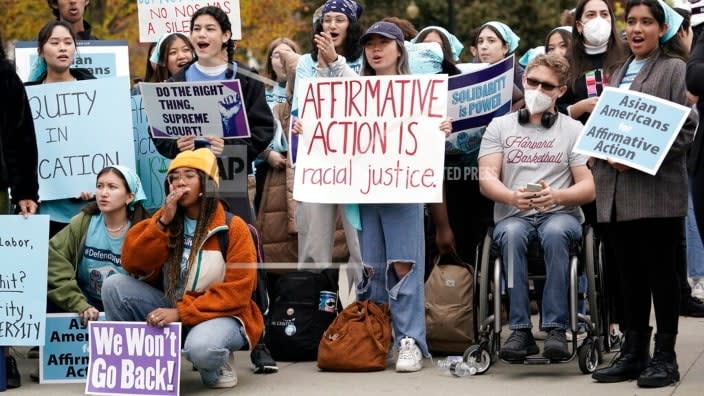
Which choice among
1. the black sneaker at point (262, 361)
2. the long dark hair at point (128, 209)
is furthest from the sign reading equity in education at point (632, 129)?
the long dark hair at point (128, 209)

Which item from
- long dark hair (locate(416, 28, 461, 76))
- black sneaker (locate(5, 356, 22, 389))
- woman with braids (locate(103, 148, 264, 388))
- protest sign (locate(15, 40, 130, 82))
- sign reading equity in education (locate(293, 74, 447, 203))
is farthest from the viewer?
protest sign (locate(15, 40, 130, 82))

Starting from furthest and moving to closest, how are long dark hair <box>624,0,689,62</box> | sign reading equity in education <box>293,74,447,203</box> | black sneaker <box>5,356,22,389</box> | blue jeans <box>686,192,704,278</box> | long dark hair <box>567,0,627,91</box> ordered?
1. blue jeans <box>686,192,704,278</box>
2. long dark hair <box>567,0,627,91</box>
3. sign reading equity in education <box>293,74,447,203</box>
4. black sneaker <box>5,356,22,389</box>
5. long dark hair <box>624,0,689,62</box>

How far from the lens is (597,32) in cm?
930

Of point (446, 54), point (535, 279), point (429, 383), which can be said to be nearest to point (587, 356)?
point (535, 279)

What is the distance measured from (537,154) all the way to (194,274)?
1942 millimetres

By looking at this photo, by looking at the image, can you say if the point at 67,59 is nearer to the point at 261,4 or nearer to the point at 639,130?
the point at 639,130

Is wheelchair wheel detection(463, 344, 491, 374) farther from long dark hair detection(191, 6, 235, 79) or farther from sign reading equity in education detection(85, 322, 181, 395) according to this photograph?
long dark hair detection(191, 6, 235, 79)

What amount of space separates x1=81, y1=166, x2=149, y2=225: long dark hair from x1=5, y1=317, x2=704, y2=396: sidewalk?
89 centimetres

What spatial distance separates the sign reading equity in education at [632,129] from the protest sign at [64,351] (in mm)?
2772

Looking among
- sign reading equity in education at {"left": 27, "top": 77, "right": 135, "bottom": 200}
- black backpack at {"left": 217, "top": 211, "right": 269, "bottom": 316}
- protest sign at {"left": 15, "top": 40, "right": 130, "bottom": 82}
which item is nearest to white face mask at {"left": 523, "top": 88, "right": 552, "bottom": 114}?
black backpack at {"left": 217, "top": 211, "right": 269, "bottom": 316}

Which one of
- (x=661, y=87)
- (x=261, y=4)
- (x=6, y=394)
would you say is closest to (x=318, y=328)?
(x=6, y=394)

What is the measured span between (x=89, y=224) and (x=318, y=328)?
142 cm

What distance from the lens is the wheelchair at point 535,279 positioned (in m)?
7.89

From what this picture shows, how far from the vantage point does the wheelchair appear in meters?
7.89
